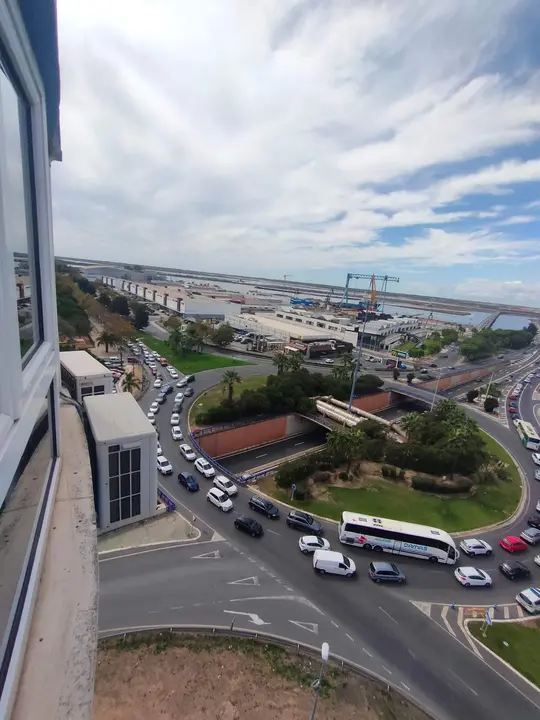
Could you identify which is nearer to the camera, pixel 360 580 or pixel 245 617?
pixel 245 617

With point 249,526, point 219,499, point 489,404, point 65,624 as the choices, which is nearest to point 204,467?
point 219,499

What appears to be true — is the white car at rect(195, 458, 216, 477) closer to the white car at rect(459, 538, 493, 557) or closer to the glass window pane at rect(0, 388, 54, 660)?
the white car at rect(459, 538, 493, 557)

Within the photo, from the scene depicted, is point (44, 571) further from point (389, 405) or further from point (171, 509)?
point (389, 405)

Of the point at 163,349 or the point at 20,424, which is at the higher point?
the point at 20,424

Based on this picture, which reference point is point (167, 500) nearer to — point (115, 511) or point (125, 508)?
point (125, 508)

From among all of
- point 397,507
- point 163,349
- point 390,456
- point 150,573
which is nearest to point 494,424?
point 390,456

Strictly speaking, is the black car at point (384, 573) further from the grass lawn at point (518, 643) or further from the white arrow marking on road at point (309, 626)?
the white arrow marking on road at point (309, 626)
